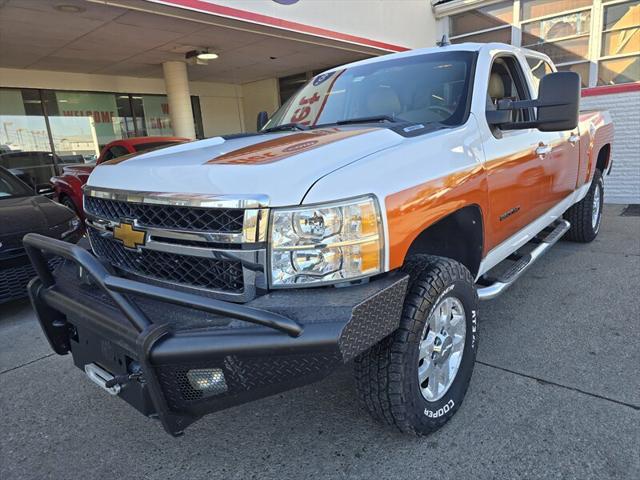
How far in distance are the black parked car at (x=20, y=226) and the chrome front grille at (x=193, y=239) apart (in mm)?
1811

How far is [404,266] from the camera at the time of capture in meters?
2.22

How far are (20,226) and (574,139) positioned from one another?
5102mm

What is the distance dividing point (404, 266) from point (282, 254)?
68 centimetres

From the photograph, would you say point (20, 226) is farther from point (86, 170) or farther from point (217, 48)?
point (217, 48)

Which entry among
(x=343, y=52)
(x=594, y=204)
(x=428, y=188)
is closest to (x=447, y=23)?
(x=343, y=52)

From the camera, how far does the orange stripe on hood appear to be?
206 cm

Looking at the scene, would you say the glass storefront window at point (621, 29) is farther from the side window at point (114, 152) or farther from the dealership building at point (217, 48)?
the side window at point (114, 152)

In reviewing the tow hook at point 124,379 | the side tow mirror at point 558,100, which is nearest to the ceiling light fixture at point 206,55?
the side tow mirror at point 558,100

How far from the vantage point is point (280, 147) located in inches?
89.9

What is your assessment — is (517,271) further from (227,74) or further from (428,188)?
(227,74)

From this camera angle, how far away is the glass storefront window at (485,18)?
404 inches

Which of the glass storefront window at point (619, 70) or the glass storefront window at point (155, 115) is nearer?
the glass storefront window at point (619, 70)

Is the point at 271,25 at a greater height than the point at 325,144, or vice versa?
the point at 271,25

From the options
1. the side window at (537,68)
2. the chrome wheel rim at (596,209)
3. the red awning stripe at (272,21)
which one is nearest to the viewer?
the side window at (537,68)
